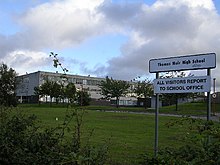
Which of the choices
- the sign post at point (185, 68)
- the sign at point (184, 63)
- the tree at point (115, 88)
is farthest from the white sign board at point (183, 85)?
the tree at point (115, 88)

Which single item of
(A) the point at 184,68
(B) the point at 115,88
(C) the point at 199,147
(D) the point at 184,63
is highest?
(B) the point at 115,88

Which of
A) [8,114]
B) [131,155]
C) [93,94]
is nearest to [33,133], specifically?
[8,114]

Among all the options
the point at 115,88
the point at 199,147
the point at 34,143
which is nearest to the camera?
the point at 199,147

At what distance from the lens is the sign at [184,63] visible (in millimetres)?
7934

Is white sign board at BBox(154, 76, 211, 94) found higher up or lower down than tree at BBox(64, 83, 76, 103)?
higher up

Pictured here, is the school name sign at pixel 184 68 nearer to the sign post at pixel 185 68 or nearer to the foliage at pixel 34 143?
the sign post at pixel 185 68

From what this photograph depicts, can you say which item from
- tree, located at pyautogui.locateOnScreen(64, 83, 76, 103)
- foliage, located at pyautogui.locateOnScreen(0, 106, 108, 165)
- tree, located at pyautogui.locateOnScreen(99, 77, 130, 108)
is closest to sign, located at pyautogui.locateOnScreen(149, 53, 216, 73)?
tree, located at pyautogui.locateOnScreen(64, 83, 76, 103)

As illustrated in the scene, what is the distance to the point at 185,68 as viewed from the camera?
27.3 feet

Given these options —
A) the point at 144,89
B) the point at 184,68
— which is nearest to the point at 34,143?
the point at 184,68

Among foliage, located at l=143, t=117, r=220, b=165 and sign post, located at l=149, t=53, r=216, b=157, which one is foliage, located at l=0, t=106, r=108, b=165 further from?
sign post, located at l=149, t=53, r=216, b=157

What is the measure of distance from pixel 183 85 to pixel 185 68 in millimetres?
391

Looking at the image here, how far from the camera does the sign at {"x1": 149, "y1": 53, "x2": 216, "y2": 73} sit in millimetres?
7934

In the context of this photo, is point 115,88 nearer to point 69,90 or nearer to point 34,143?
point 69,90

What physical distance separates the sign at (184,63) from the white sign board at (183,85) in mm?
250
